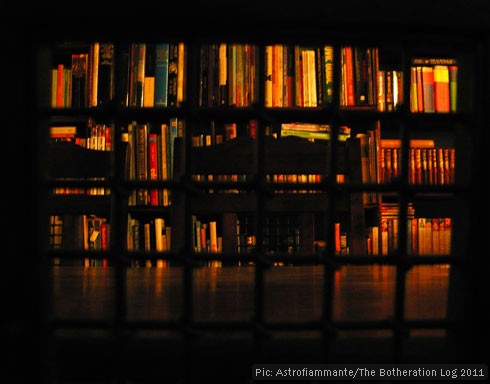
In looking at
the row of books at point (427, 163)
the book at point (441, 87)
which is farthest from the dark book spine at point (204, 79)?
the book at point (441, 87)

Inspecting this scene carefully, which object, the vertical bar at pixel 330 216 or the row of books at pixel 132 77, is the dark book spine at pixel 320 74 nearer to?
the row of books at pixel 132 77

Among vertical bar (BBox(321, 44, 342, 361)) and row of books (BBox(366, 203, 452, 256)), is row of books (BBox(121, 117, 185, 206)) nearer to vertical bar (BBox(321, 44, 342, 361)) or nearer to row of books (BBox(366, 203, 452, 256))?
A: row of books (BBox(366, 203, 452, 256))

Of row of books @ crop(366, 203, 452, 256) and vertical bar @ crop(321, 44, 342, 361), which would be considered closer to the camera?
vertical bar @ crop(321, 44, 342, 361)

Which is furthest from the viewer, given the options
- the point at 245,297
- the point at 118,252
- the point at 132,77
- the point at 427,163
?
the point at 427,163

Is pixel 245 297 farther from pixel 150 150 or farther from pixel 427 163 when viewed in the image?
pixel 427 163

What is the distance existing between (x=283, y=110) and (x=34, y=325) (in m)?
0.24

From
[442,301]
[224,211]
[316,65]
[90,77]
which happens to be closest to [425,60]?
[316,65]

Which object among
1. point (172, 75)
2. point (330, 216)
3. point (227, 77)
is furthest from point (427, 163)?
point (330, 216)

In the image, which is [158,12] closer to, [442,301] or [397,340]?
[397,340]

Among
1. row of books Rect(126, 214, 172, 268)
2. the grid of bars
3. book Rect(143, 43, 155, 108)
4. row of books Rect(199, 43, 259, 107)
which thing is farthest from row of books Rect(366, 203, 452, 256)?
the grid of bars

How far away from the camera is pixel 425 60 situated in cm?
236

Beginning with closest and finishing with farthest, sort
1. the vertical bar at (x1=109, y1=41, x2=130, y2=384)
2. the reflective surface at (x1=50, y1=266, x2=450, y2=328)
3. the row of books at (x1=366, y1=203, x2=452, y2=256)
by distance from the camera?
1. the vertical bar at (x1=109, y1=41, x2=130, y2=384)
2. the reflective surface at (x1=50, y1=266, x2=450, y2=328)
3. the row of books at (x1=366, y1=203, x2=452, y2=256)

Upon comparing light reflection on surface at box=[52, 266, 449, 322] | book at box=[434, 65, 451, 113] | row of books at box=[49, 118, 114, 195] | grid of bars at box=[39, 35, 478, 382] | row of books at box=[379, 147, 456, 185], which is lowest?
light reflection on surface at box=[52, 266, 449, 322]

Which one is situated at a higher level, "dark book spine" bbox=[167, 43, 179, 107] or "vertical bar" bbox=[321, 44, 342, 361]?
"dark book spine" bbox=[167, 43, 179, 107]
